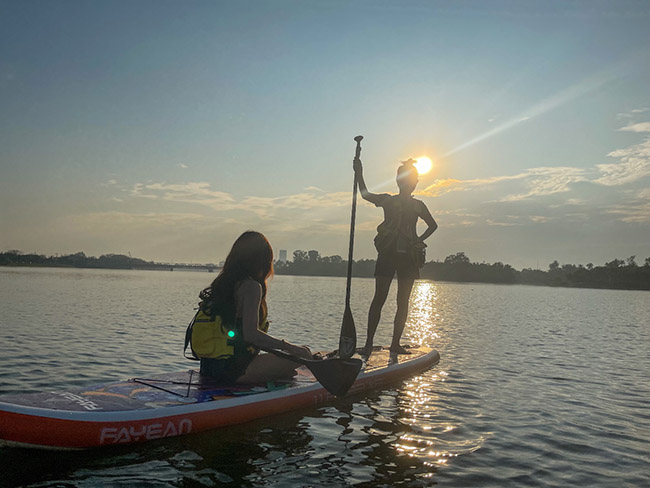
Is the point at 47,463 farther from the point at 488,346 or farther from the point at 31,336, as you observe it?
the point at 488,346

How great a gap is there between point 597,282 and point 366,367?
174465mm

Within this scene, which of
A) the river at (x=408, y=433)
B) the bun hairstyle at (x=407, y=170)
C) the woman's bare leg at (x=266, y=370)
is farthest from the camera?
the bun hairstyle at (x=407, y=170)

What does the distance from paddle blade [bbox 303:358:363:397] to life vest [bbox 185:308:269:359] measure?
3.01ft

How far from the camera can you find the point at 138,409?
5.36 meters

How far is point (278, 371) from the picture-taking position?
707 centimetres

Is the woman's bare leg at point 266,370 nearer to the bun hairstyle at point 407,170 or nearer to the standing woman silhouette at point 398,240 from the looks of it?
the standing woman silhouette at point 398,240

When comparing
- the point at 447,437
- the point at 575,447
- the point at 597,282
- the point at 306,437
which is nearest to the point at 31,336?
the point at 306,437

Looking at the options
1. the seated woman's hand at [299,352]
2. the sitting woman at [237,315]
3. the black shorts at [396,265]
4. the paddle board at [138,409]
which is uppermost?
the black shorts at [396,265]

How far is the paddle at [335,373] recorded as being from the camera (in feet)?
22.0

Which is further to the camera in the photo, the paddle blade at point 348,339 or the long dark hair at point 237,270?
the paddle blade at point 348,339

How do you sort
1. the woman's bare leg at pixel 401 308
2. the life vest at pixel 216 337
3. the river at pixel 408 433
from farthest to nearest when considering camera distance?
the woman's bare leg at pixel 401 308 < the life vest at pixel 216 337 < the river at pixel 408 433

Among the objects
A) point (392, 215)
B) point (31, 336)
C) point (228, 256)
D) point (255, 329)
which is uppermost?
point (392, 215)

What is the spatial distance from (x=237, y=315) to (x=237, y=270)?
552 millimetres

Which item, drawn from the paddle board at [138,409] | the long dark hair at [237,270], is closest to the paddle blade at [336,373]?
the paddle board at [138,409]
